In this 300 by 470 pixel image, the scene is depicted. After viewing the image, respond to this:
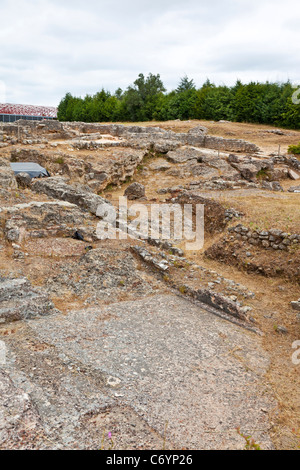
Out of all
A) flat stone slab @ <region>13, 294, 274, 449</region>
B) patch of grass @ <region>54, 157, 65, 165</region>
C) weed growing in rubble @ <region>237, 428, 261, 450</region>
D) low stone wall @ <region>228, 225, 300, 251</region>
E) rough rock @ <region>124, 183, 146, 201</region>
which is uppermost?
patch of grass @ <region>54, 157, 65, 165</region>

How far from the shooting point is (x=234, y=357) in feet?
18.5

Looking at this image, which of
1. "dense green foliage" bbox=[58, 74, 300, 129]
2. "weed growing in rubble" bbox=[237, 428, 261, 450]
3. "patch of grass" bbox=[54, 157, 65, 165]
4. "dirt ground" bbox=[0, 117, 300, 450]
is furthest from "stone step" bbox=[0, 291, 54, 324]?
"dense green foliage" bbox=[58, 74, 300, 129]

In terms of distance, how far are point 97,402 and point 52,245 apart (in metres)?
5.65

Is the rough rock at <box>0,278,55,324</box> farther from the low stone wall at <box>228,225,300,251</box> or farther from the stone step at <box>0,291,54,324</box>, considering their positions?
the low stone wall at <box>228,225,300,251</box>

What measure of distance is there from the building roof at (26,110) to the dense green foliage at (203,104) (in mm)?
5441

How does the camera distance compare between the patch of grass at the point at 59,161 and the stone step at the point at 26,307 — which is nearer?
the stone step at the point at 26,307

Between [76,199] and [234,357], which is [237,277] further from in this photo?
[76,199]

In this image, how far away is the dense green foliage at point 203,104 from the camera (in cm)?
3234

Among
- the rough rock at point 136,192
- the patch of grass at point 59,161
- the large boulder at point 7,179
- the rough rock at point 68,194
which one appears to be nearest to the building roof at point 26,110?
the patch of grass at point 59,161

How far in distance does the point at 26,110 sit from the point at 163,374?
4716cm

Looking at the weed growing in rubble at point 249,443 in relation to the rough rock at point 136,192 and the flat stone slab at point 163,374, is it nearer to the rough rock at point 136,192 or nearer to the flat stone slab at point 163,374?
the flat stone slab at point 163,374

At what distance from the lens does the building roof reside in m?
43.9

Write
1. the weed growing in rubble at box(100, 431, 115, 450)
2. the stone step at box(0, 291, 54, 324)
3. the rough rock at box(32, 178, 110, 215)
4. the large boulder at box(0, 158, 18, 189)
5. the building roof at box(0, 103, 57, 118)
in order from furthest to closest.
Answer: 1. the building roof at box(0, 103, 57, 118)
2. the large boulder at box(0, 158, 18, 189)
3. the rough rock at box(32, 178, 110, 215)
4. the stone step at box(0, 291, 54, 324)
5. the weed growing in rubble at box(100, 431, 115, 450)

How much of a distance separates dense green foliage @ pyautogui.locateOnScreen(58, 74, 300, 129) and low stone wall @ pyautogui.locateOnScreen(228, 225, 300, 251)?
2367 cm
